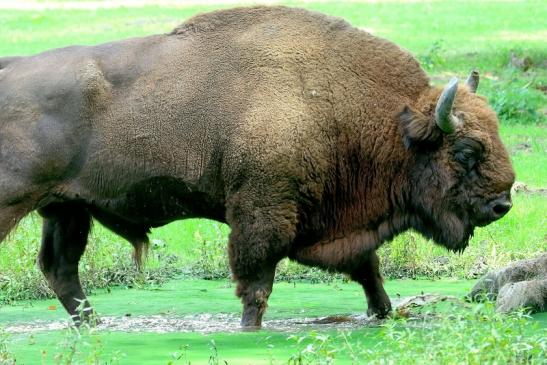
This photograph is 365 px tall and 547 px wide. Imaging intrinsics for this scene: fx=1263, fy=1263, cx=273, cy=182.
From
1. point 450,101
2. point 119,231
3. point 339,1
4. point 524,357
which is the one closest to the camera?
point 524,357

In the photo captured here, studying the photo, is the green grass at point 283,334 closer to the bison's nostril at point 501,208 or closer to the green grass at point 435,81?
the green grass at point 435,81

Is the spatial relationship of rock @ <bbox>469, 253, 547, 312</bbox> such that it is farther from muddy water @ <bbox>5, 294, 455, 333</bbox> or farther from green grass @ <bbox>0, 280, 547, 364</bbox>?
muddy water @ <bbox>5, 294, 455, 333</bbox>

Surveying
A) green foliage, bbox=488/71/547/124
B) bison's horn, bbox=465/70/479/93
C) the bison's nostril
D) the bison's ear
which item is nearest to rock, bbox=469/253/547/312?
the bison's nostril

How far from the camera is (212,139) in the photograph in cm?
952

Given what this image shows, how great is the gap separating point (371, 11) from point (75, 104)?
23191 millimetres

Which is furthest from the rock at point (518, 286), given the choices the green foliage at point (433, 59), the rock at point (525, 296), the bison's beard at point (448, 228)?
the green foliage at point (433, 59)

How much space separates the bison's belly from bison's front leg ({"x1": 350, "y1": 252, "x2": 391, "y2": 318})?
117 cm

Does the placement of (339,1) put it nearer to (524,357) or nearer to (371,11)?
(371,11)

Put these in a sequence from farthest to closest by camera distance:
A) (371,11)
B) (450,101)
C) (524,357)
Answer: (371,11), (450,101), (524,357)

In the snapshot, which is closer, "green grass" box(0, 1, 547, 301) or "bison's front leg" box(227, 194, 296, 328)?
"bison's front leg" box(227, 194, 296, 328)

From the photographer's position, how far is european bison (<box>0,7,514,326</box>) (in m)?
9.41

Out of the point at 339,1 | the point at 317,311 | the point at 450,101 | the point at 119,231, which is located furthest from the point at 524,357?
the point at 339,1

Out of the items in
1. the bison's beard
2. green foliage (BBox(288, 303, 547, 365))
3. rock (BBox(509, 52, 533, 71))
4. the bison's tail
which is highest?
rock (BBox(509, 52, 533, 71))

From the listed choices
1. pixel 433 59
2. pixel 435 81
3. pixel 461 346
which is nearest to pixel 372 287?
pixel 461 346
